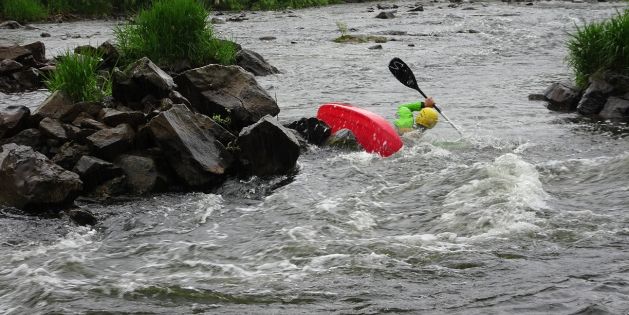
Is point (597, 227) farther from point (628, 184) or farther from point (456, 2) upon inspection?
point (456, 2)

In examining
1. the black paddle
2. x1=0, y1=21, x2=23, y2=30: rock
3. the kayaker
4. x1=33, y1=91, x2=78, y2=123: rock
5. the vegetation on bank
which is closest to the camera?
x1=33, y1=91, x2=78, y2=123: rock

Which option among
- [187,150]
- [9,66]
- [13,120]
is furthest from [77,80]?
[9,66]

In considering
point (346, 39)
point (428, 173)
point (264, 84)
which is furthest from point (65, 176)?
point (346, 39)

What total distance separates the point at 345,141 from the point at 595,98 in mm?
4105

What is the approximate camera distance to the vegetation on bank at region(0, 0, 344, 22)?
946 inches

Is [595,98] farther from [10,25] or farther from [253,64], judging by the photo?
[10,25]

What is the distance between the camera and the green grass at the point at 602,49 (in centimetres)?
1023

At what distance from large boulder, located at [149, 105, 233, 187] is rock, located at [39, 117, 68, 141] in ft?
3.08

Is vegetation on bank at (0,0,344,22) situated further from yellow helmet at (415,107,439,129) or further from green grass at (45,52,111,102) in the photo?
green grass at (45,52,111,102)

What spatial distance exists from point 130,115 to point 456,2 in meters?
25.6

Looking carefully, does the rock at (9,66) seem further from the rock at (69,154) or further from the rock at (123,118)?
the rock at (69,154)

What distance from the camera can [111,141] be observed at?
278 inches

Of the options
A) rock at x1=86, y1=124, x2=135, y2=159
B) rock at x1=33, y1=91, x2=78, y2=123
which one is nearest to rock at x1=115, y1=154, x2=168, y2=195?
rock at x1=86, y1=124, x2=135, y2=159

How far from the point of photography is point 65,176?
21.0 ft
